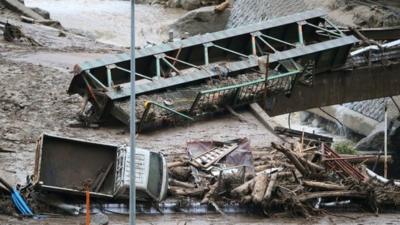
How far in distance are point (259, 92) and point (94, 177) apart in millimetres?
7165

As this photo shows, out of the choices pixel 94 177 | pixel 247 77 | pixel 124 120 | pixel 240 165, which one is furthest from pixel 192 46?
pixel 94 177

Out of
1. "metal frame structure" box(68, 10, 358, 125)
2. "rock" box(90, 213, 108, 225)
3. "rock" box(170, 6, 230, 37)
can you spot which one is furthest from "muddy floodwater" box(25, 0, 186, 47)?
"rock" box(90, 213, 108, 225)

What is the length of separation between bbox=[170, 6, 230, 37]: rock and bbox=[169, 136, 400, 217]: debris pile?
96.3 ft

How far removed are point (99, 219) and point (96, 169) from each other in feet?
4.83

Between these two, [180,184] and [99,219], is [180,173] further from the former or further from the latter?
[99,219]

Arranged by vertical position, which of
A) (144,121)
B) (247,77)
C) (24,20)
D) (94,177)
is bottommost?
(94,177)

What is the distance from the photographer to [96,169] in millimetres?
13000

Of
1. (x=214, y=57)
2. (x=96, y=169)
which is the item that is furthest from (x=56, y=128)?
(x=214, y=57)

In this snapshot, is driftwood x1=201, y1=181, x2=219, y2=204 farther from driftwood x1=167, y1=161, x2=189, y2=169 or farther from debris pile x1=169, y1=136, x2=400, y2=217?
driftwood x1=167, y1=161, x2=189, y2=169

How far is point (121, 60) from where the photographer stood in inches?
734

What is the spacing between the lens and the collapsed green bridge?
58.9 feet

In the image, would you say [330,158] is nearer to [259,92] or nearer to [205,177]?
[205,177]

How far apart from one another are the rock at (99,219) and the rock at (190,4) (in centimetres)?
3978

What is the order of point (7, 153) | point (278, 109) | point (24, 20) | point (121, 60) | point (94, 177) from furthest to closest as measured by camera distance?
point (24, 20), point (278, 109), point (121, 60), point (7, 153), point (94, 177)
